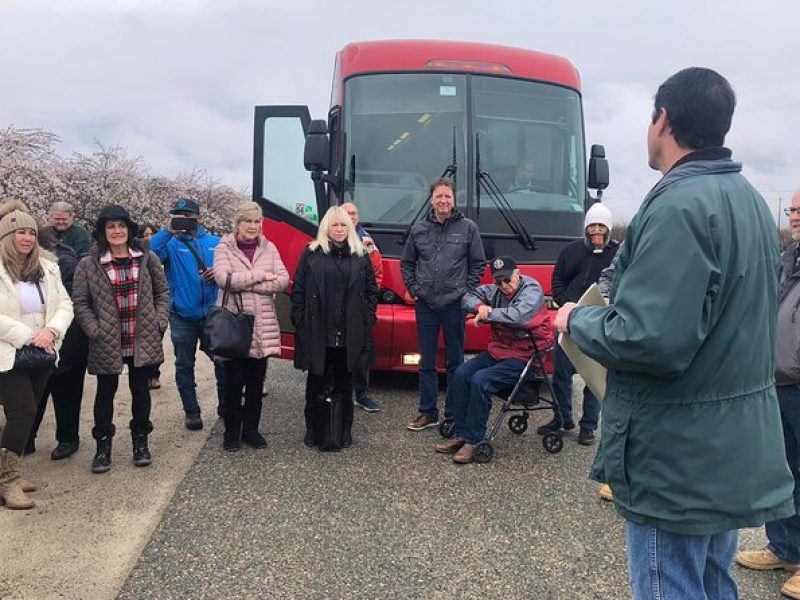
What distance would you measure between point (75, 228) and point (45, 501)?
2709 mm

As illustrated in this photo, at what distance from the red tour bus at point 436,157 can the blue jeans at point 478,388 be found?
3.44ft

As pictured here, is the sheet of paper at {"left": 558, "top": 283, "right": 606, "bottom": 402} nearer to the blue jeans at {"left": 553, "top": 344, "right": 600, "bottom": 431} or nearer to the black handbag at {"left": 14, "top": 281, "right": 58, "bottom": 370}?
the blue jeans at {"left": 553, "top": 344, "right": 600, "bottom": 431}

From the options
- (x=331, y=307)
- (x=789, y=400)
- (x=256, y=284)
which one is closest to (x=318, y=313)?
(x=331, y=307)

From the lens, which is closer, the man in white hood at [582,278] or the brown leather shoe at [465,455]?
the brown leather shoe at [465,455]

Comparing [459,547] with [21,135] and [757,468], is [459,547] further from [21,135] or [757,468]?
[21,135]

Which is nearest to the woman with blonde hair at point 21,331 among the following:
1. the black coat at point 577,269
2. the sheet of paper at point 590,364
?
the sheet of paper at point 590,364

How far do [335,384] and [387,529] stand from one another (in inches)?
63.3

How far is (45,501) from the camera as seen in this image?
393 centimetres

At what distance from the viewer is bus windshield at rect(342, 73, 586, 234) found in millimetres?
6133

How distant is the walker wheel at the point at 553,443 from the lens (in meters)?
4.89

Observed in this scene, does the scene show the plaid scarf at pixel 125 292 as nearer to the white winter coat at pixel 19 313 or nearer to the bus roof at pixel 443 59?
the white winter coat at pixel 19 313

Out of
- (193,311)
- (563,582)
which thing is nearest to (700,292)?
(563,582)

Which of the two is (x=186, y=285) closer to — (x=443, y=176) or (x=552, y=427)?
(x=443, y=176)

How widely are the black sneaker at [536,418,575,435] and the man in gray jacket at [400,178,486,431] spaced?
0.79 meters
